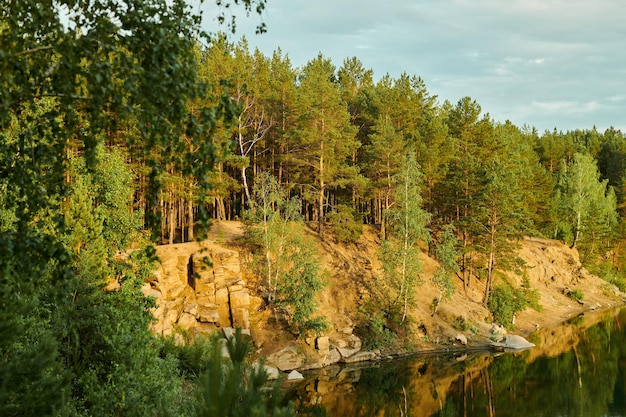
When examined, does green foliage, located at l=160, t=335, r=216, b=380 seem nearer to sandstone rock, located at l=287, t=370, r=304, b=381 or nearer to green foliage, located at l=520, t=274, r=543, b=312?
sandstone rock, located at l=287, t=370, r=304, b=381

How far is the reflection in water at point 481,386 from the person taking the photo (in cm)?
2891

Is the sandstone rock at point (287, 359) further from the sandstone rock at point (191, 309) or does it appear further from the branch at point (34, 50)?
the branch at point (34, 50)

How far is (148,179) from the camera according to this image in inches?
540

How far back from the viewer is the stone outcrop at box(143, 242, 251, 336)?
110 feet

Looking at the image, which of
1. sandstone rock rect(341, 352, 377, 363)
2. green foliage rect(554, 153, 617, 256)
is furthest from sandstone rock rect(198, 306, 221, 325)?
green foliage rect(554, 153, 617, 256)

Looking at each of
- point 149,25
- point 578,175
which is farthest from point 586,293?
point 149,25

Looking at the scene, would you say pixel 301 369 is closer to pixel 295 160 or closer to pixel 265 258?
pixel 265 258

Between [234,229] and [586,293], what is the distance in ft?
143

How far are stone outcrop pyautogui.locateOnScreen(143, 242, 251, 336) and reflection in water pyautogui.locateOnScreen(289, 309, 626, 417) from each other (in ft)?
21.9

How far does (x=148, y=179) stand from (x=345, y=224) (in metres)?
32.9

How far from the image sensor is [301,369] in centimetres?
3488

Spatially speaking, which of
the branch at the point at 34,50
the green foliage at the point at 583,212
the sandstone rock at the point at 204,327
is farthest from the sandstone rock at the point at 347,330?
the green foliage at the point at 583,212

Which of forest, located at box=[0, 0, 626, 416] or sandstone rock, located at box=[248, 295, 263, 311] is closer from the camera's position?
forest, located at box=[0, 0, 626, 416]

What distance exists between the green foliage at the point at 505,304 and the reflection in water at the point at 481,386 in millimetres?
5006
